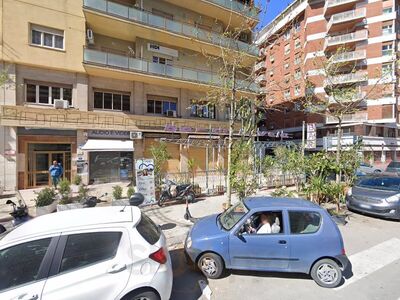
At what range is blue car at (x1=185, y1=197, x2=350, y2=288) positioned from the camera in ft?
13.7

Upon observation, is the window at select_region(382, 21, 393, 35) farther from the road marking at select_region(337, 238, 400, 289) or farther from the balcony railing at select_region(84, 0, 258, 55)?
the road marking at select_region(337, 238, 400, 289)

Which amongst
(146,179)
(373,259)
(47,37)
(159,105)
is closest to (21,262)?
(373,259)

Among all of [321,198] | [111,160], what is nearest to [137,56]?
[111,160]

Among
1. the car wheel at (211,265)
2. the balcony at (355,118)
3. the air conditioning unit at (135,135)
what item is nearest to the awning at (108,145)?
the air conditioning unit at (135,135)

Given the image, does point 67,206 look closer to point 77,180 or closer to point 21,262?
point 77,180

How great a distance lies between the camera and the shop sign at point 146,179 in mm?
9219

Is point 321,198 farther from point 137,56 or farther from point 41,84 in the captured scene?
point 41,84

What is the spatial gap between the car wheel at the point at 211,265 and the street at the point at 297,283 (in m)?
0.11

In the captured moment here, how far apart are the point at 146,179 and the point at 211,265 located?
5.60 metres

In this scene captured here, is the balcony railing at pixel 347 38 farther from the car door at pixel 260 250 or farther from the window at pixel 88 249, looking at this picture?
the window at pixel 88 249

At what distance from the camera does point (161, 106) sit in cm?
1767

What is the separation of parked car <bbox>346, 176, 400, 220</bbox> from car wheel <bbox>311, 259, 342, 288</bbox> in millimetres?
4905

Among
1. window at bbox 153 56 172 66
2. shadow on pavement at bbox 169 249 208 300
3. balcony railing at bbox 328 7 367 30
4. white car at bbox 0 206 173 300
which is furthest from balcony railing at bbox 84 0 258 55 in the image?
balcony railing at bbox 328 7 367 30

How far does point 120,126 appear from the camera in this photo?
1533 centimetres
